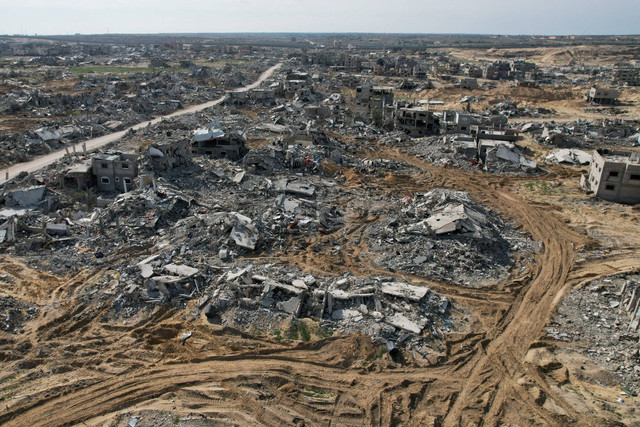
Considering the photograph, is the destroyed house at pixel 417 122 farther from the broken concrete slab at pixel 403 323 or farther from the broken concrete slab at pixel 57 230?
the broken concrete slab at pixel 57 230

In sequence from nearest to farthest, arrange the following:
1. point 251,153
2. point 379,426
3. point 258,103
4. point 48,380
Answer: point 379,426 < point 48,380 < point 251,153 < point 258,103

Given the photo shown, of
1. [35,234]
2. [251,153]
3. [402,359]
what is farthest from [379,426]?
[251,153]

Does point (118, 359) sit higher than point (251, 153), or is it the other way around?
point (251, 153)

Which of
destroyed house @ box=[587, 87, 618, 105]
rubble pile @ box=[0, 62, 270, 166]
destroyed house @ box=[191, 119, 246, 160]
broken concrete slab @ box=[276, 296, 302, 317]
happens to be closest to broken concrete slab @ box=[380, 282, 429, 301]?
broken concrete slab @ box=[276, 296, 302, 317]

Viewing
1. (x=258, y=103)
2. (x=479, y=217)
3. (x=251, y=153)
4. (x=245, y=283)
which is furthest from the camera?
(x=258, y=103)

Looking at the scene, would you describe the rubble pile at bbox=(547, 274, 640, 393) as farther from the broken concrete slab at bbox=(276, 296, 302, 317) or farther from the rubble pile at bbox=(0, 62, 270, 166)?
the rubble pile at bbox=(0, 62, 270, 166)

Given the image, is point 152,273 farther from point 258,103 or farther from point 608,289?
point 258,103
